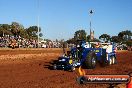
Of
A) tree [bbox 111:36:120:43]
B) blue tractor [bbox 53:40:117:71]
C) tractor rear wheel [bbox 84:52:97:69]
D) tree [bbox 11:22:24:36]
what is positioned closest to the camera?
blue tractor [bbox 53:40:117:71]

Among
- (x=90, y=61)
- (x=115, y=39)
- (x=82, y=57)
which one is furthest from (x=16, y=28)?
(x=115, y=39)

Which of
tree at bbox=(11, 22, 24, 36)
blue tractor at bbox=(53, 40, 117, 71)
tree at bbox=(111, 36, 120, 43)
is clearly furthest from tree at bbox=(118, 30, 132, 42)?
blue tractor at bbox=(53, 40, 117, 71)

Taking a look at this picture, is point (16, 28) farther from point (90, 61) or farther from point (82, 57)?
point (90, 61)

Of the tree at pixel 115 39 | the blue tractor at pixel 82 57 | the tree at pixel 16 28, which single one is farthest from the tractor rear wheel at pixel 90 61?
the tree at pixel 115 39

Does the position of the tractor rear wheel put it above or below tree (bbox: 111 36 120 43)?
below

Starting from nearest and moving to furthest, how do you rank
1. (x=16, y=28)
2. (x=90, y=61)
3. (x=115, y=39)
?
(x=90, y=61)
(x=16, y=28)
(x=115, y=39)

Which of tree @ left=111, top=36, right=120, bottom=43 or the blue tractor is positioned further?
tree @ left=111, top=36, right=120, bottom=43

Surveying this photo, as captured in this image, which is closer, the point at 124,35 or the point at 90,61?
the point at 90,61

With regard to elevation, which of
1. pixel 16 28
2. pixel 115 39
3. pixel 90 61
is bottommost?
pixel 90 61

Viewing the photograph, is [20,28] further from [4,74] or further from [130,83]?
[130,83]

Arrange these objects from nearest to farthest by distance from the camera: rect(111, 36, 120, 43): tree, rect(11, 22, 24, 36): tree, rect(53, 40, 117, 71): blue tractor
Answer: rect(53, 40, 117, 71): blue tractor
rect(11, 22, 24, 36): tree
rect(111, 36, 120, 43): tree

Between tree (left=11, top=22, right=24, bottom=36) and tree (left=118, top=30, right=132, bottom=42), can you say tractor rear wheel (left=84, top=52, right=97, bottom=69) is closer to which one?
tree (left=11, top=22, right=24, bottom=36)

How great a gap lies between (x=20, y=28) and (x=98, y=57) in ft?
126

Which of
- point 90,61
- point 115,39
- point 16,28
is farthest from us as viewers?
point 115,39
